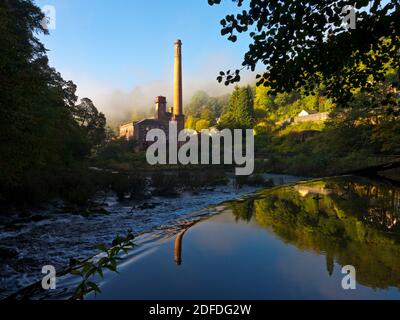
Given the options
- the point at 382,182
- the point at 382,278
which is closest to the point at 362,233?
the point at 382,278

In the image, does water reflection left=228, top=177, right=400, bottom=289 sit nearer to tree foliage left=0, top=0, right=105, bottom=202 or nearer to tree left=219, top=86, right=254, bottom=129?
tree foliage left=0, top=0, right=105, bottom=202

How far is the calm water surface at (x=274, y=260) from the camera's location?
2.94 meters

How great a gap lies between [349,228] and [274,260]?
1.87m

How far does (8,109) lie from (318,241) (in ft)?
28.5

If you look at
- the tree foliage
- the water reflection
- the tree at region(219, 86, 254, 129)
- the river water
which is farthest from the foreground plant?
the tree at region(219, 86, 254, 129)

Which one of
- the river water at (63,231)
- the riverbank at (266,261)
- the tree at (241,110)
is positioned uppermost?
the tree at (241,110)

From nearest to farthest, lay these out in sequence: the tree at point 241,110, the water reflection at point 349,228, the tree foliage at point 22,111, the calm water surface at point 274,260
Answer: the calm water surface at point 274,260 → the water reflection at point 349,228 → the tree foliage at point 22,111 → the tree at point 241,110

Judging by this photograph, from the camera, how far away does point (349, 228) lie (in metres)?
4.90

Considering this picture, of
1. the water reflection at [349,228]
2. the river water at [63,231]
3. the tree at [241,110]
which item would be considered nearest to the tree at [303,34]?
the water reflection at [349,228]

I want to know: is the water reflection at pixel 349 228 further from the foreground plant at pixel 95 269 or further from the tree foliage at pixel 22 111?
the tree foliage at pixel 22 111

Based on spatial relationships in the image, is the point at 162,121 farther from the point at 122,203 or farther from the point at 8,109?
the point at 8,109

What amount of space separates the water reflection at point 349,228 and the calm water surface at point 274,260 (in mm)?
11

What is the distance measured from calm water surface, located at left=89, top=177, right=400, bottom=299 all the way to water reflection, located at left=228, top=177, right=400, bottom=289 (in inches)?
0.4

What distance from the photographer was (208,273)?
3457 millimetres
